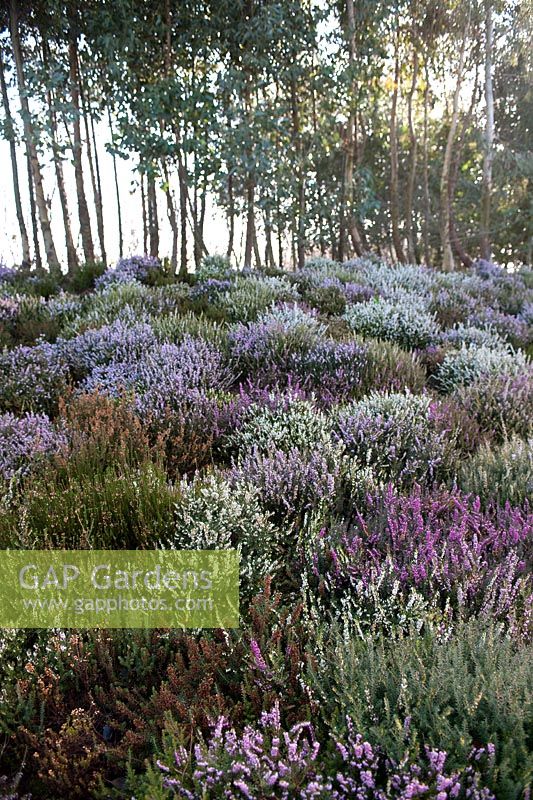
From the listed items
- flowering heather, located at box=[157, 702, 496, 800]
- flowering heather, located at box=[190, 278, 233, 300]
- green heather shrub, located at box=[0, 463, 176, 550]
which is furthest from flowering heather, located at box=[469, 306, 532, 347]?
flowering heather, located at box=[157, 702, 496, 800]

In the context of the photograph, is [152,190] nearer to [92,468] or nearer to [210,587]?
[92,468]

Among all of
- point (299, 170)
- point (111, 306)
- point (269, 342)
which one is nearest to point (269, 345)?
point (269, 342)

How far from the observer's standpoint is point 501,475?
326 centimetres

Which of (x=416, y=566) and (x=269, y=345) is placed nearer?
(x=416, y=566)

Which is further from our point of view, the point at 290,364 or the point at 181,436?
the point at 290,364

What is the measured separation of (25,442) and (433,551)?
2707mm

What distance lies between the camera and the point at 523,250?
86.7ft

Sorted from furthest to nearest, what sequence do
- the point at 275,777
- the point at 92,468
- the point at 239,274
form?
the point at 239,274 < the point at 92,468 < the point at 275,777

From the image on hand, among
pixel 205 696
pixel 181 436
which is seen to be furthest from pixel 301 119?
pixel 205 696

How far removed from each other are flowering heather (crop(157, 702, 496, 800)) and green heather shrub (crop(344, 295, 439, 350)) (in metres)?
5.36

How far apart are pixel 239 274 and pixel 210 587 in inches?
320

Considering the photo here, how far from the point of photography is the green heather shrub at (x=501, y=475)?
10.1 ft

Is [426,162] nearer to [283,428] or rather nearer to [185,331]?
[185,331]

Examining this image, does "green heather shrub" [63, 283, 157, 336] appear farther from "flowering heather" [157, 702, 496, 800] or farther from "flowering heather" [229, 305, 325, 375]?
"flowering heather" [157, 702, 496, 800]
